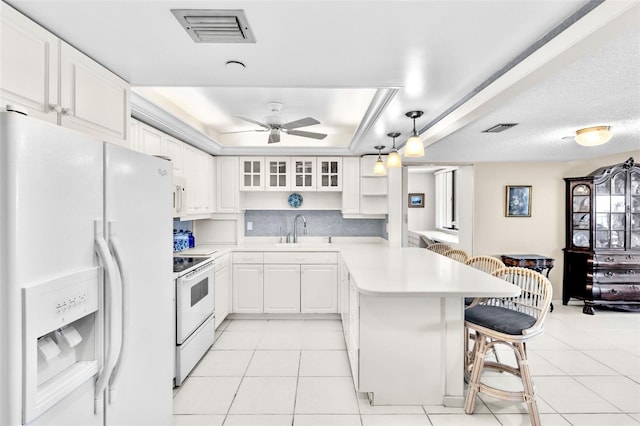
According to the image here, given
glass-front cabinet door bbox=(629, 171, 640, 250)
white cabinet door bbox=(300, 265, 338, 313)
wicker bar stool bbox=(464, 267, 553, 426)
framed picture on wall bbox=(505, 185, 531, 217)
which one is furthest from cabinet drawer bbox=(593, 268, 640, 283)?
white cabinet door bbox=(300, 265, 338, 313)

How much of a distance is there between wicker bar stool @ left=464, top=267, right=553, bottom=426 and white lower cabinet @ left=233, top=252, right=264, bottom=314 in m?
2.55

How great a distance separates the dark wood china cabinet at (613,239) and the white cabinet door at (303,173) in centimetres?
370

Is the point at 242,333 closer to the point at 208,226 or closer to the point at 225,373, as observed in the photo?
the point at 225,373

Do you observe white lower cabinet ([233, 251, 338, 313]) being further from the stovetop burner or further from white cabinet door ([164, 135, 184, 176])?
white cabinet door ([164, 135, 184, 176])

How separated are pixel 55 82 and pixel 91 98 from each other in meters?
0.24

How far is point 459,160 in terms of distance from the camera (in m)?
4.80

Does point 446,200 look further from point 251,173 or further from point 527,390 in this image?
point 527,390

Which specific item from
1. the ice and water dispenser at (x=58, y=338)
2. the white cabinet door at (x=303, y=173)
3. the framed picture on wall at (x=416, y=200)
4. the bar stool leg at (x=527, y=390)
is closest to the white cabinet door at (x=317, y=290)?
the white cabinet door at (x=303, y=173)

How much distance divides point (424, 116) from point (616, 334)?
10.9 feet

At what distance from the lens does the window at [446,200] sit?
22.8ft

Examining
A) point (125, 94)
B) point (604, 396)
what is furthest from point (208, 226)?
point (604, 396)

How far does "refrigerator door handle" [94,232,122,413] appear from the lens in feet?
4.26

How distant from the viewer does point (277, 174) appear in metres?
4.69

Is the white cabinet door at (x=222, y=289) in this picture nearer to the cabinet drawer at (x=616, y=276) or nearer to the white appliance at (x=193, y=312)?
the white appliance at (x=193, y=312)
